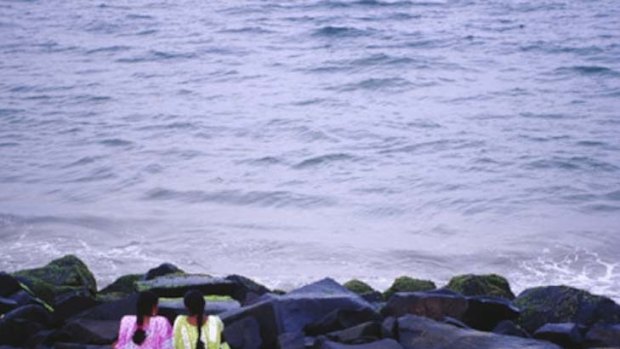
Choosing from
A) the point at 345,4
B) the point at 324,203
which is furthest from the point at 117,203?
the point at 345,4

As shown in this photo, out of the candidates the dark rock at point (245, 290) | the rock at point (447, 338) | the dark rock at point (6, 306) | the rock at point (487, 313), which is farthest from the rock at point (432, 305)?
the dark rock at point (6, 306)

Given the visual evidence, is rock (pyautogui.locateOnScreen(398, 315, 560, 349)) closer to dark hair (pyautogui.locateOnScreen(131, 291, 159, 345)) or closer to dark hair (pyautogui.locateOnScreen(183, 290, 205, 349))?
dark hair (pyautogui.locateOnScreen(183, 290, 205, 349))

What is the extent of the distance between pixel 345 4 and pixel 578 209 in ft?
77.6

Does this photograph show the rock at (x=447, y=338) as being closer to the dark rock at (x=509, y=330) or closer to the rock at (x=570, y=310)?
the dark rock at (x=509, y=330)

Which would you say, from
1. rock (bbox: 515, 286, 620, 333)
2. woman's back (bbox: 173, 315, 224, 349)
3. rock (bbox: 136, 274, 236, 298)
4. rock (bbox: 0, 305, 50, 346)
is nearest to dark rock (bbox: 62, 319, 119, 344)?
rock (bbox: 0, 305, 50, 346)

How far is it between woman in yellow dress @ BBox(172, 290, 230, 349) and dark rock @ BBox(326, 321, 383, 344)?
1.60 meters

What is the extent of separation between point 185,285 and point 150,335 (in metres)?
2.68

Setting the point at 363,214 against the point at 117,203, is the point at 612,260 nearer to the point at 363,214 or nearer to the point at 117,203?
the point at 363,214

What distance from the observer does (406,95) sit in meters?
22.6

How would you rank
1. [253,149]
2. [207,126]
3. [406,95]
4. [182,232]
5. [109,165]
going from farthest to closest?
1. [406,95]
2. [207,126]
3. [253,149]
4. [109,165]
5. [182,232]

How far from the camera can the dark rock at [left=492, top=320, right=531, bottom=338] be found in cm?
762

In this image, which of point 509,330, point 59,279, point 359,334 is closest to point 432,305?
point 509,330

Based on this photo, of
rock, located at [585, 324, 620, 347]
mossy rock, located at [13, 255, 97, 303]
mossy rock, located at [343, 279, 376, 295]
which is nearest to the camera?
rock, located at [585, 324, 620, 347]

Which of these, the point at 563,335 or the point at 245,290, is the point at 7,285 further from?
the point at 563,335
